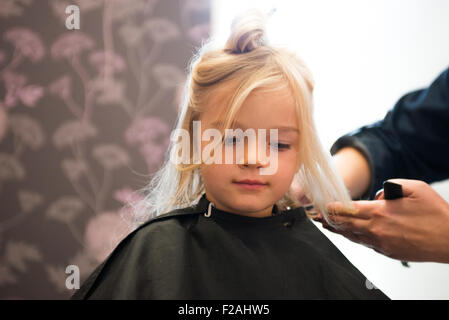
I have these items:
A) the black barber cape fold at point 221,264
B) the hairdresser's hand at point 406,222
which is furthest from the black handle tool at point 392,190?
the black barber cape fold at point 221,264

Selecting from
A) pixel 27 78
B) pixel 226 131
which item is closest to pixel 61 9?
pixel 27 78

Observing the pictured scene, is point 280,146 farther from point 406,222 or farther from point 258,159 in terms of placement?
point 406,222

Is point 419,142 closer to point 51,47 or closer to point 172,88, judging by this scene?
point 172,88

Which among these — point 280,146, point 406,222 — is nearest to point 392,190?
point 406,222

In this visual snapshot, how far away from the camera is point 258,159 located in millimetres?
546

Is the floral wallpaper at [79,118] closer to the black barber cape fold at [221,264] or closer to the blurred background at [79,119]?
the blurred background at [79,119]

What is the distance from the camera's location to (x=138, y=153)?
1648 millimetres

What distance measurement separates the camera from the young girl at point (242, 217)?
0.53 metres

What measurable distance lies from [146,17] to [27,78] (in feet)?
2.50

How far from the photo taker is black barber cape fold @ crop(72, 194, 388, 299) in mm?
513

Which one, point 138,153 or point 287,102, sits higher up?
point 287,102

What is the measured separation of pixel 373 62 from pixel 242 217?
876mm

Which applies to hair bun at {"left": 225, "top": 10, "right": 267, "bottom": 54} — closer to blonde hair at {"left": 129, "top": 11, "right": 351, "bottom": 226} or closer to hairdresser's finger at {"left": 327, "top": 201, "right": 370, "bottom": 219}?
blonde hair at {"left": 129, "top": 11, "right": 351, "bottom": 226}
